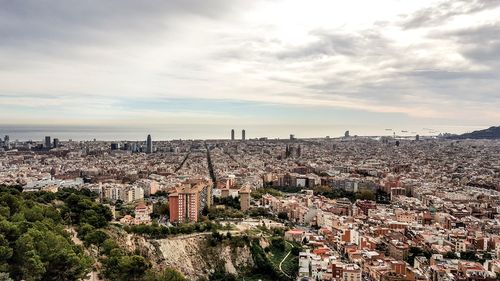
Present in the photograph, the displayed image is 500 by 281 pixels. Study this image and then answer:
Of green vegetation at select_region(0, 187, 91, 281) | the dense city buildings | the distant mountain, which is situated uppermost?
the distant mountain

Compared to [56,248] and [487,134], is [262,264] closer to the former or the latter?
[56,248]

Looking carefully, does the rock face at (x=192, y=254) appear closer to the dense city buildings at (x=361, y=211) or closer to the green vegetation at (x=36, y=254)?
the dense city buildings at (x=361, y=211)

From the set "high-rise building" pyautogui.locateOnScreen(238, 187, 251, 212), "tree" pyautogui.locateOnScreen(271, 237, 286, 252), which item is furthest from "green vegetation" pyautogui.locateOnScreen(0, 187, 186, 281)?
"high-rise building" pyautogui.locateOnScreen(238, 187, 251, 212)


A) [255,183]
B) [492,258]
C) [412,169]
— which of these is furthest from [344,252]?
[412,169]

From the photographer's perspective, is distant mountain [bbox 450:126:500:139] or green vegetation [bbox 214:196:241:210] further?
distant mountain [bbox 450:126:500:139]

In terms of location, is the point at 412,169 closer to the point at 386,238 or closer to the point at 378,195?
the point at 378,195

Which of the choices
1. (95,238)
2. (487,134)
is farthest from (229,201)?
(487,134)

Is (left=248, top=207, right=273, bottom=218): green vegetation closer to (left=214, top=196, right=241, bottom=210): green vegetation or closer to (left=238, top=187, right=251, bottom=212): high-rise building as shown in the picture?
(left=238, top=187, right=251, bottom=212): high-rise building

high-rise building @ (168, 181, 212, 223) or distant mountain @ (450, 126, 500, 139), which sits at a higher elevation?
distant mountain @ (450, 126, 500, 139)

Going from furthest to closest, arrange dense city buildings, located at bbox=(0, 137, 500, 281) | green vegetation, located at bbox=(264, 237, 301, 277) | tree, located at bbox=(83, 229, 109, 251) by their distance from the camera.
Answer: green vegetation, located at bbox=(264, 237, 301, 277) < dense city buildings, located at bbox=(0, 137, 500, 281) < tree, located at bbox=(83, 229, 109, 251)
